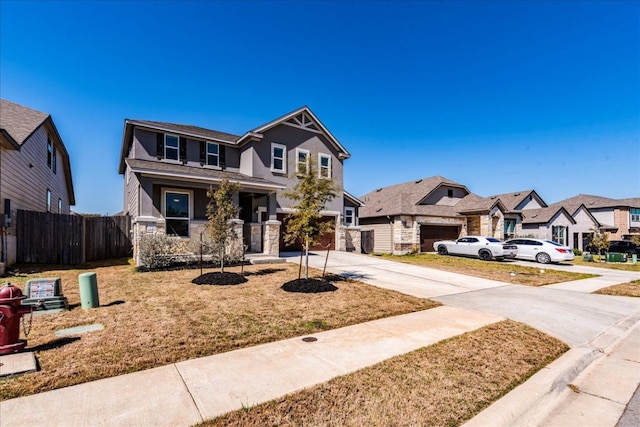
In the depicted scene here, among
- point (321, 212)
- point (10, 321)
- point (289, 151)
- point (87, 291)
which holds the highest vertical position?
point (289, 151)

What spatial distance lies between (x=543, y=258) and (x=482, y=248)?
11.7ft

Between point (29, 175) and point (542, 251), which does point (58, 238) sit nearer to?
point (29, 175)

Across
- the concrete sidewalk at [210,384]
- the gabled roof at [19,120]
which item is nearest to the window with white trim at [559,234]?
the concrete sidewalk at [210,384]

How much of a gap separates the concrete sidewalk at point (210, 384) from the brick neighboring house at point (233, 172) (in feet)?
30.6

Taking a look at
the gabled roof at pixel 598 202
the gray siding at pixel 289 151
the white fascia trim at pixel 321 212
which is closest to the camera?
the gray siding at pixel 289 151

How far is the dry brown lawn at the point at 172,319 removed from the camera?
168 inches

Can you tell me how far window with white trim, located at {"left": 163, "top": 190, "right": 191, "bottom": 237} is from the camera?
15.3 m

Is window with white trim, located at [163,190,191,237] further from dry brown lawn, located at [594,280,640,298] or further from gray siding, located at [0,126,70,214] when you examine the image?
dry brown lawn, located at [594,280,640,298]

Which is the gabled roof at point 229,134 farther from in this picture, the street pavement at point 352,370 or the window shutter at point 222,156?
the street pavement at point 352,370

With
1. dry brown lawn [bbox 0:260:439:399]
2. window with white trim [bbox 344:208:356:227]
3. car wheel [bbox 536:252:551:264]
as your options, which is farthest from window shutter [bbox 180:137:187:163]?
car wheel [bbox 536:252:551:264]

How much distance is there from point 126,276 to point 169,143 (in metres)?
8.65

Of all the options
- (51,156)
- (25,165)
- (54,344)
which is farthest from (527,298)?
(51,156)

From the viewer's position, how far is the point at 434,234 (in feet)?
86.0

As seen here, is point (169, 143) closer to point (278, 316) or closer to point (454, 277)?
point (278, 316)
